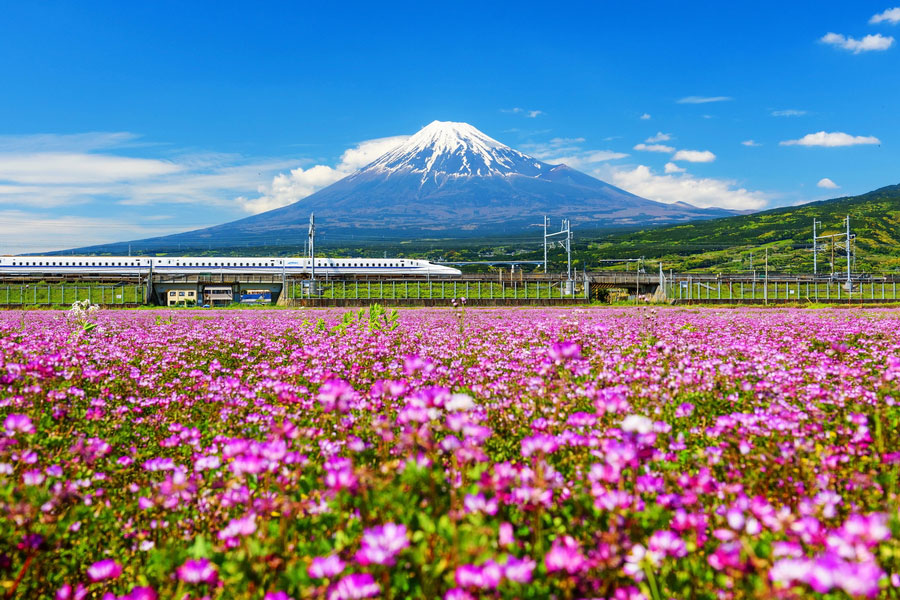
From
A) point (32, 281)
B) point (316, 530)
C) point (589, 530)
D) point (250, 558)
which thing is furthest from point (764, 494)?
point (32, 281)

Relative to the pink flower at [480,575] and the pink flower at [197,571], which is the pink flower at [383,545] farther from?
the pink flower at [197,571]

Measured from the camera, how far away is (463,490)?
2.42 m

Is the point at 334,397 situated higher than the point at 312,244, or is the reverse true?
the point at 312,244

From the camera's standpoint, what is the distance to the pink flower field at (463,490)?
1880 millimetres

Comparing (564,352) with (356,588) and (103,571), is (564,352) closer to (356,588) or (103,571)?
(356,588)

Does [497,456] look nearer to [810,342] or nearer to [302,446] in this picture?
[302,446]

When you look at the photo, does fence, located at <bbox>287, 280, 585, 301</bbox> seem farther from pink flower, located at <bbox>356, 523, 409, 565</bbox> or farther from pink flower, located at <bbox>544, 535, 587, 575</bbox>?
pink flower, located at <bbox>356, 523, 409, 565</bbox>

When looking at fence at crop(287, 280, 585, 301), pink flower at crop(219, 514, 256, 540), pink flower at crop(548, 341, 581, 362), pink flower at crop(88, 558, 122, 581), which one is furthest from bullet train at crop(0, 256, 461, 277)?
pink flower at crop(88, 558, 122, 581)

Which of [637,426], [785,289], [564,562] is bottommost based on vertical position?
[564,562]

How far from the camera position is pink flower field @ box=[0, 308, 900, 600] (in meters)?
1.88

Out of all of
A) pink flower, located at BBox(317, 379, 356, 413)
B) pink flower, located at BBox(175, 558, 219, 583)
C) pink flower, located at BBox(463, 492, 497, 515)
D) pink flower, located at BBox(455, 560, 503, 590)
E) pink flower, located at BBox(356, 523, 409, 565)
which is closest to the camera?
pink flower, located at BBox(455, 560, 503, 590)

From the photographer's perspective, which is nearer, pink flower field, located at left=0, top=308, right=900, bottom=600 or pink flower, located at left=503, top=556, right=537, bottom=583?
pink flower, located at left=503, top=556, right=537, bottom=583

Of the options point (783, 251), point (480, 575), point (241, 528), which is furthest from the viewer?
point (783, 251)

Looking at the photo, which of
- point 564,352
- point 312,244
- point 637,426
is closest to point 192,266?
point 312,244
